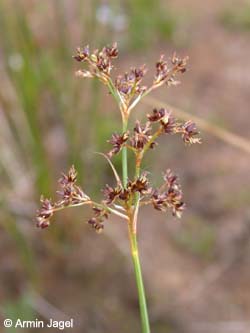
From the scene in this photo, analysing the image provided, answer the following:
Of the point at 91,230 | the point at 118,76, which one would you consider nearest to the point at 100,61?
the point at 118,76

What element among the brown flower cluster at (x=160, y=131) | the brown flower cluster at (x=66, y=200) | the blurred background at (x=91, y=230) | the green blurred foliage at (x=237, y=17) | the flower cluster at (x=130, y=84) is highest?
the green blurred foliage at (x=237, y=17)

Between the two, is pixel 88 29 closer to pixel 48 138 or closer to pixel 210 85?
pixel 48 138

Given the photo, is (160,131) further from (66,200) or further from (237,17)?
(237,17)

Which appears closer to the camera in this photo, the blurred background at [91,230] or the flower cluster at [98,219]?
the flower cluster at [98,219]

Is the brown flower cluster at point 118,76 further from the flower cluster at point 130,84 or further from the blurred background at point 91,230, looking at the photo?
the blurred background at point 91,230

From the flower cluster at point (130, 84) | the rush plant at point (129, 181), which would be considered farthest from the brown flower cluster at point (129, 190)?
the flower cluster at point (130, 84)

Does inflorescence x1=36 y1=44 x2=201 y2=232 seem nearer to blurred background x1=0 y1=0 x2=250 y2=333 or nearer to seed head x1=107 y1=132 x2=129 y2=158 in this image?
seed head x1=107 y1=132 x2=129 y2=158

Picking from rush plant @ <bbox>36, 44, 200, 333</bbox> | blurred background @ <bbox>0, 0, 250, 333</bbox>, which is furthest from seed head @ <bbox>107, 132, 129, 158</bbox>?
blurred background @ <bbox>0, 0, 250, 333</bbox>

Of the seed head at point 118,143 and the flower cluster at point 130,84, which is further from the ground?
the flower cluster at point 130,84

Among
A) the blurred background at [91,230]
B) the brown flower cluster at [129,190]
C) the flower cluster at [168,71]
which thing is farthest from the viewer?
the blurred background at [91,230]
